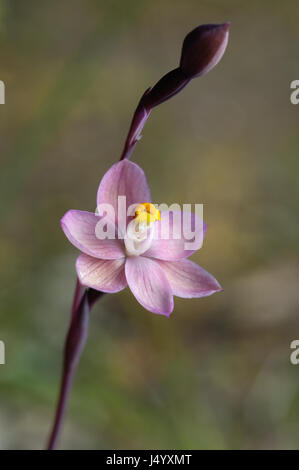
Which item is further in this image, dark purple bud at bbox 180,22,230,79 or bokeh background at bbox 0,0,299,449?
bokeh background at bbox 0,0,299,449

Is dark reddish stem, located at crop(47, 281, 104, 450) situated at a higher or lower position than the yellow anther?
lower

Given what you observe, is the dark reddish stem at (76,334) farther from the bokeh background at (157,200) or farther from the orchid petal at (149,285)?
the bokeh background at (157,200)

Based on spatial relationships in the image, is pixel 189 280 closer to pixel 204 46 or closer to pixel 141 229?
pixel 141 229

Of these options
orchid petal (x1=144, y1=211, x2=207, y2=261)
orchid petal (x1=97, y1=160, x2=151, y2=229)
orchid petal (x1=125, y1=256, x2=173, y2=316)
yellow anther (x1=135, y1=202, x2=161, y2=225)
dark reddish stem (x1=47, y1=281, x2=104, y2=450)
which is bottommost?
dark reddish stem (x1=47, y1=281, x2=104, y2=450)

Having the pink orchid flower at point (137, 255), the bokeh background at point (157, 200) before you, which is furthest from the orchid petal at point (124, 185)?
the bokeh background at point (157, 200)

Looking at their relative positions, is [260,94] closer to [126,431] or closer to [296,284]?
[296,284]

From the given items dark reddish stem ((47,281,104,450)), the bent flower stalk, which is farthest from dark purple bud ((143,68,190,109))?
dark reddish stem ((47,281,104,450))

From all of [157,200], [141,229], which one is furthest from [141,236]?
[157,200]

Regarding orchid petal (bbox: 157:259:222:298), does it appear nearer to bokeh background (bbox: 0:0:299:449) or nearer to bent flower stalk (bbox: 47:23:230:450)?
bent flower stalk (bbox: 47:23:230:450)
